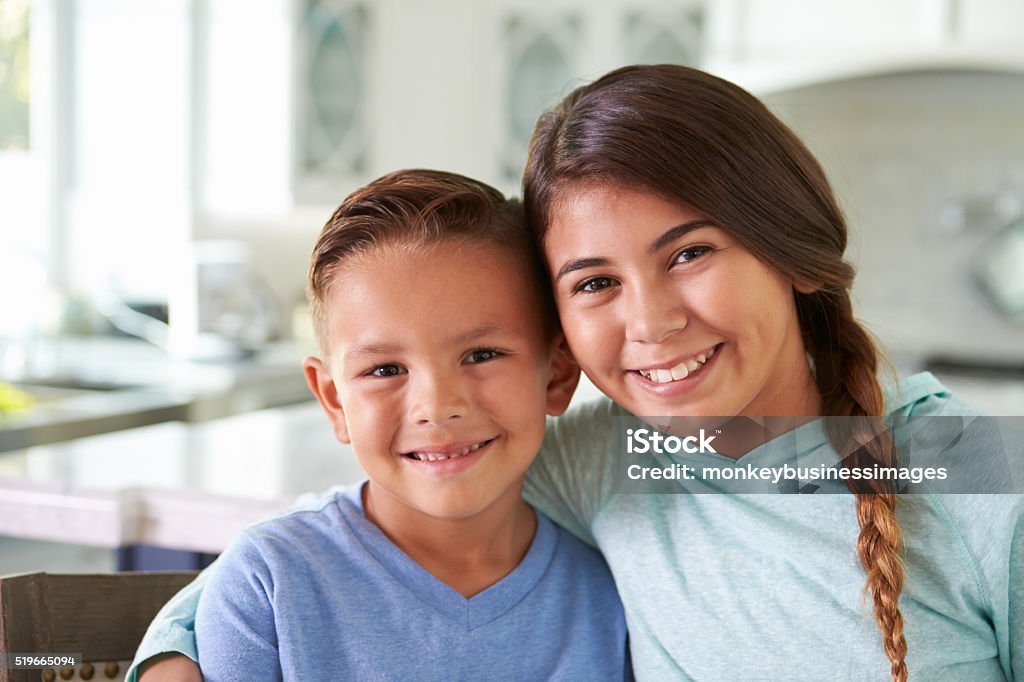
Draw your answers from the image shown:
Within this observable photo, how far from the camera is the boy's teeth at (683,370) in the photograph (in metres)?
0.96

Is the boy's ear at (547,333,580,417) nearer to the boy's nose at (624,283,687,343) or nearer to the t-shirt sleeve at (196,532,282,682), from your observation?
the boy's nose at (624,283,687,343)

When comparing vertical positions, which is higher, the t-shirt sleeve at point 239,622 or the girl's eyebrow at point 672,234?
the girl's eyebrow at point 672,234

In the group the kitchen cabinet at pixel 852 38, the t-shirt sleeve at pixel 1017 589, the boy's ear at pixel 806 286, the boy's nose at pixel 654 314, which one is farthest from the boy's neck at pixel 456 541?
the kitchen cabinet at pixel 852 38

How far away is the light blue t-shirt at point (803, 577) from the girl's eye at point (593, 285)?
0.16 m

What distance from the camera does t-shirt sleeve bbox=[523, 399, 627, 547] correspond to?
1.07m

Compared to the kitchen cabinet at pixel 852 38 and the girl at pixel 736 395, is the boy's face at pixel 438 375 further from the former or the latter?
the kitchen cabinet at pixel 852 38

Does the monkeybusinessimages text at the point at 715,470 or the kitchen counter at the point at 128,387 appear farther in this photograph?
the kitchen counter at the point at 128,387

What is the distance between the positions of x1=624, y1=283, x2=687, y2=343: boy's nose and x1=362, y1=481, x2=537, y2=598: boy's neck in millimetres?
206

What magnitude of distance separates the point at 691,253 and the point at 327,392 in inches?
14.3

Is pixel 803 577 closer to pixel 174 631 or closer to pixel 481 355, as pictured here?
pixel 481 355

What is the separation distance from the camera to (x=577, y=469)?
1086mm

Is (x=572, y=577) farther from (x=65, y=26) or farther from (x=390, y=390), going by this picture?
(x=65, y=26)

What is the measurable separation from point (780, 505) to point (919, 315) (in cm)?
299

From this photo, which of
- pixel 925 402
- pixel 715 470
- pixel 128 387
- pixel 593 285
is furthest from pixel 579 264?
pixel 128 387
